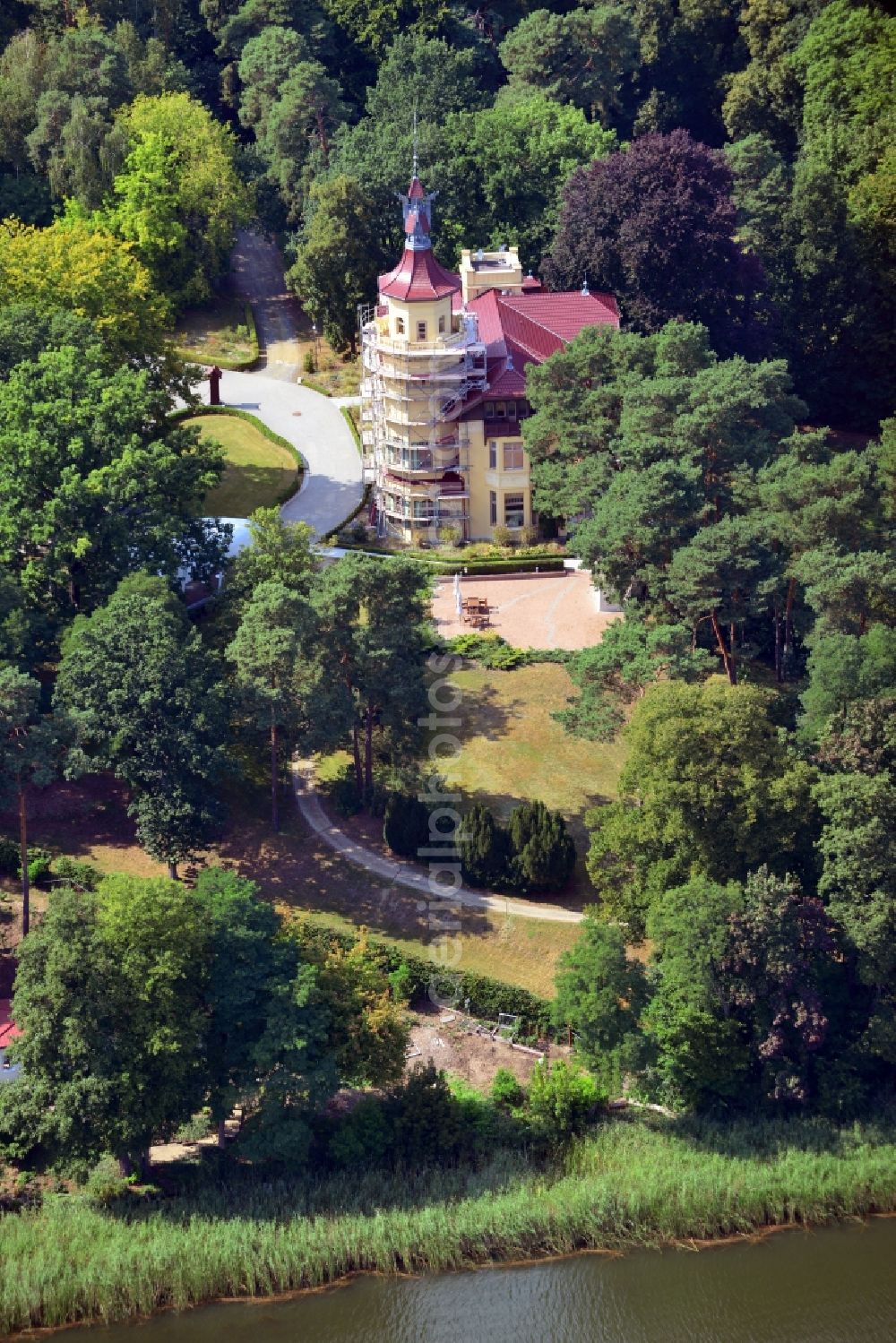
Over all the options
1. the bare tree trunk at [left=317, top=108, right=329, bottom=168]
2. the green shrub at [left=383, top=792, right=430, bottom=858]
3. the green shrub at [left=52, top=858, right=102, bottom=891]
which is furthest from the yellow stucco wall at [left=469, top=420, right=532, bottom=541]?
the bare tree trunk at [left=317, top=108, right=329, bottom=168]

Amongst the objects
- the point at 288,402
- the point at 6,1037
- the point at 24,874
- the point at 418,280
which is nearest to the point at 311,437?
the point at 288,402

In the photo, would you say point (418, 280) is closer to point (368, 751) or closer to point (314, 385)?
point (314, 385)

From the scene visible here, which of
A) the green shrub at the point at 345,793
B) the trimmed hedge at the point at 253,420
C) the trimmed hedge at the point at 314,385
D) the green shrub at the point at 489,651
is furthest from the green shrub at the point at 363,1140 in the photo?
the trimmed hedge at the point at 314,385

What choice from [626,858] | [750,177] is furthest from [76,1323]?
[750,177]

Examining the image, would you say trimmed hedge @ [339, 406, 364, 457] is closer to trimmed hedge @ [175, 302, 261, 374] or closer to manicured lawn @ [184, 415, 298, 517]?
manicured lawn @ [184, 415, 298, 517]

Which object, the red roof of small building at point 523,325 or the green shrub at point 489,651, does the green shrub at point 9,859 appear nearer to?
the green shrub at point 489,651

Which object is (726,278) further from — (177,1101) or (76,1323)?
(76,1323)

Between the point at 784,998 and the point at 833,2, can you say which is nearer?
the point at 784,998
